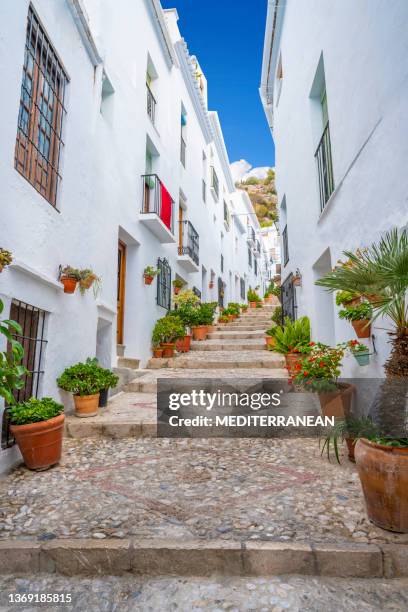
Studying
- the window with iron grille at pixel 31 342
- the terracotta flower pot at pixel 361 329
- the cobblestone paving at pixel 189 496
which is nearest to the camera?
the cobblestone paving at pixel 189 496

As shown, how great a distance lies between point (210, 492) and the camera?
2.89 m

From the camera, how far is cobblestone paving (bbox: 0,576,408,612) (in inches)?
70.7

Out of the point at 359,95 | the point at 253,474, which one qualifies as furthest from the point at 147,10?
the point at 253,474

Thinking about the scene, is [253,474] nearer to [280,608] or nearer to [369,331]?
[280,608]

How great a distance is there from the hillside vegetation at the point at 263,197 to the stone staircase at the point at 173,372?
2740 centimetres

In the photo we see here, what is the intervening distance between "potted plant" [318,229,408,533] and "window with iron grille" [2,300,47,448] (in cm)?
334

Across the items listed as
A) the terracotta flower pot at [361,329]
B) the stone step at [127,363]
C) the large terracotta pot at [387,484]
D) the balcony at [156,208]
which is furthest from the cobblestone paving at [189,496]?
the balcony at [156,208]

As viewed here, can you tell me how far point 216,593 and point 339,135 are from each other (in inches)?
195

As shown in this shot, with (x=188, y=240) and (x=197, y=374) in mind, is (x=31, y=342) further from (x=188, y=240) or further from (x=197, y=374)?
(x=188, y=240)

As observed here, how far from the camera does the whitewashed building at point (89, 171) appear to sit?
12.3ft

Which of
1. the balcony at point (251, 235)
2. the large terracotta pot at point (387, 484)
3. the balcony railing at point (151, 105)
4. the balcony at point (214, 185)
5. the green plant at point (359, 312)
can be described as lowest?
the large terracotta pot at point (387, 484)

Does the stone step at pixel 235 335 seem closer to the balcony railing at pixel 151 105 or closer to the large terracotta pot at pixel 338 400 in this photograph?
the balcony railing at pixel 151 105

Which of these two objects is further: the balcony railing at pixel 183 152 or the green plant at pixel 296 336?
the balcony railing at pixel 183 152

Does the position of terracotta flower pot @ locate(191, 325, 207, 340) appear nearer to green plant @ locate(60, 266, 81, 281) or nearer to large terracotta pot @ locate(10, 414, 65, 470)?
green plant @ locate(60, 266, 81, 281)
